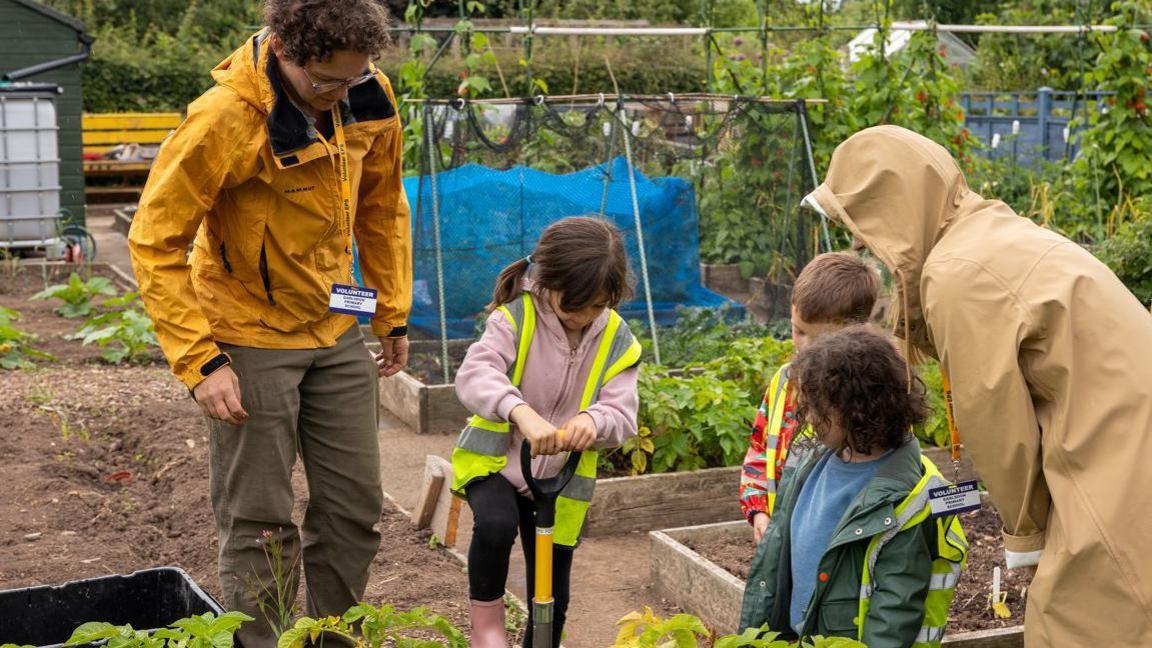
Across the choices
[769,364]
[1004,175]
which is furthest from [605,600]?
[1004,175]

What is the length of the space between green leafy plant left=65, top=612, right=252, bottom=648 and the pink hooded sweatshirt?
0.81m

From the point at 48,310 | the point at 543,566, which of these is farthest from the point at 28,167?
the point at 543,566

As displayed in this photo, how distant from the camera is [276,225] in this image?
3430 millimetres

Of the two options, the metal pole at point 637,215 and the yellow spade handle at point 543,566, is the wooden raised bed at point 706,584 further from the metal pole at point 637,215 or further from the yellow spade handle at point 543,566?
the metal pole at point 637,215

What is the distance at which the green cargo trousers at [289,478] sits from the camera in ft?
11.5

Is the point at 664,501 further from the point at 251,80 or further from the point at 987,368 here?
the point at 987,368

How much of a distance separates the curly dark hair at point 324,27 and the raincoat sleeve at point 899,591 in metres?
1.71

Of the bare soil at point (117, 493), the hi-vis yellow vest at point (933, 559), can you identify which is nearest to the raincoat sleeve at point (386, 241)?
the bare soil at point (117, 493)

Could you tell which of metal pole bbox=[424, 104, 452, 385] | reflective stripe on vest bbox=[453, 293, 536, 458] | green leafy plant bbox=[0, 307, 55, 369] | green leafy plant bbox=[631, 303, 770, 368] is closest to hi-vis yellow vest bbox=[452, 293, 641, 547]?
reflective stripe on vest bbox=[453, 293, 536, 458]

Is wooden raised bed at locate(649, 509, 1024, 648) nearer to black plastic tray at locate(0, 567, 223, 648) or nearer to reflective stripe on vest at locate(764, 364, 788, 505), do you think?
reflective stripe on vest at locate(764, 364, 788, 505)

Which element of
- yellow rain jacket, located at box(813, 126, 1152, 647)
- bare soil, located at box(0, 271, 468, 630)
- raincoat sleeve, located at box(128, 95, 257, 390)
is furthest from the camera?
bare soil, located at box(0, 271, 468, 630)

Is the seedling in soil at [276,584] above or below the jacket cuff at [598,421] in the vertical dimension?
below

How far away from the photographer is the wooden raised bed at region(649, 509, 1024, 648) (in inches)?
158

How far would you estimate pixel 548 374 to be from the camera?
3422 millimetres
